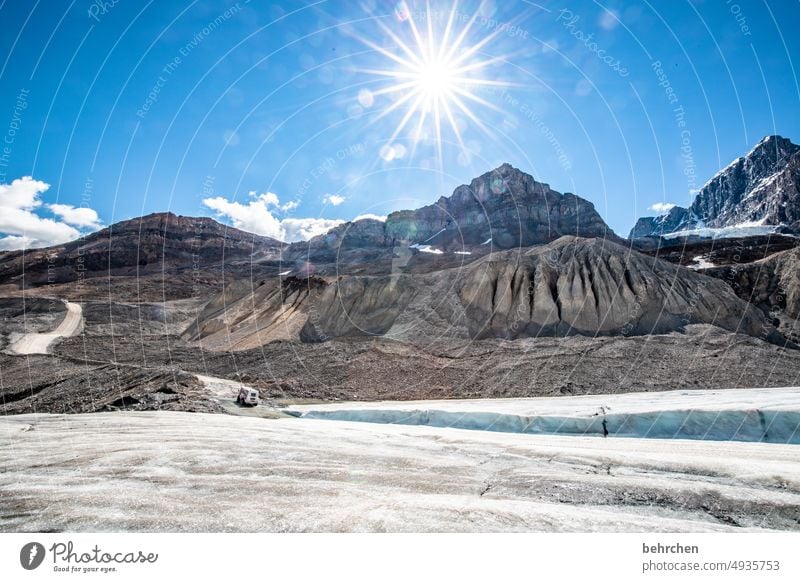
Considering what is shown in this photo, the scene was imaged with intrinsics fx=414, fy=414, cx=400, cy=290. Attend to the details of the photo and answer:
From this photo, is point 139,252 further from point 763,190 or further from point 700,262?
point 763,190

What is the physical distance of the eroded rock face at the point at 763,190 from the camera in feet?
460

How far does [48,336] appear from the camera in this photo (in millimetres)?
53906

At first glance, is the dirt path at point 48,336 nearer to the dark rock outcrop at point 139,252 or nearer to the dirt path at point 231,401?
the dirt path at point 231,401

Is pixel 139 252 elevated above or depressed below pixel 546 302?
above

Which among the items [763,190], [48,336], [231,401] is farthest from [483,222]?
[231,401]

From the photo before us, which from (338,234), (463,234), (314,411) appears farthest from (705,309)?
(338,234)

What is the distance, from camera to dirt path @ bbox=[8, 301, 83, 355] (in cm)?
4694

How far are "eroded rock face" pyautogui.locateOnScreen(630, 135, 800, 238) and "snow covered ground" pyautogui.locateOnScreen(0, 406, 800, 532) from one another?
6013 inches

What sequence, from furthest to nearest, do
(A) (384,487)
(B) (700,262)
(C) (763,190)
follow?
(C) (763,190), (B) (700,262), (A) (384,487)

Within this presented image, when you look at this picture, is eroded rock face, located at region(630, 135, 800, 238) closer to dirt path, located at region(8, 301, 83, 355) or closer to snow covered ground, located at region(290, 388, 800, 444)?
snow covered ground, located at region(290, 388, 800, 444)

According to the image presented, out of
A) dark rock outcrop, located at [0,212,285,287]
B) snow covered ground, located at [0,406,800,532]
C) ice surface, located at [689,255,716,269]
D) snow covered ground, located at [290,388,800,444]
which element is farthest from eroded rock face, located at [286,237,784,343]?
dark rock outcrop, located at [0,212,285,287]

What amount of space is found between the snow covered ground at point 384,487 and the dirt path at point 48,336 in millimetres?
49430

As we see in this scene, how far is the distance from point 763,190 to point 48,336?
21408 centimetres
